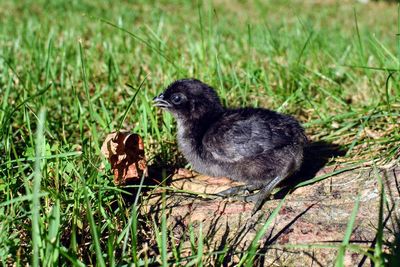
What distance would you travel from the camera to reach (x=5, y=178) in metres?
3.14

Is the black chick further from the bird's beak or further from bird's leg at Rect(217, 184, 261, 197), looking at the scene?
the bird's beak

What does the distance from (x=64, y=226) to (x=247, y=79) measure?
266 cm

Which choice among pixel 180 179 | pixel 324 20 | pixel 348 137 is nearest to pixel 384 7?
pixel 324 20

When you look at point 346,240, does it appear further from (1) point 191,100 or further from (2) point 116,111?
(2) point 116,111

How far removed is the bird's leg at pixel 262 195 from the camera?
320cm

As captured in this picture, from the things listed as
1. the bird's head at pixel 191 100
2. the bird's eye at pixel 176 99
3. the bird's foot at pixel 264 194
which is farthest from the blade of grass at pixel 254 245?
the bird's eye at pixel 176 99

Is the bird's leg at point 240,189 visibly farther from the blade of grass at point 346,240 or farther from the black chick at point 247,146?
the blade of grass at point 346,240

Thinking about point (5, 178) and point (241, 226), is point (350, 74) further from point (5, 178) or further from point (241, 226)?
point (5, 178)

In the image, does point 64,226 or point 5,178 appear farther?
point 5,178

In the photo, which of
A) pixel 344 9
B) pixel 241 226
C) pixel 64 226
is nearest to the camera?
pixel 64 226

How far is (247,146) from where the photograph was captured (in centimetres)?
350

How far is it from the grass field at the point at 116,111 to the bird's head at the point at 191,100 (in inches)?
9.0

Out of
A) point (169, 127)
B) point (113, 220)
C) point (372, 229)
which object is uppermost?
point (169, 127)

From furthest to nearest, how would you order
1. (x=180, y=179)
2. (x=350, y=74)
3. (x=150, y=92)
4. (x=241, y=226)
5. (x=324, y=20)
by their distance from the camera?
(x=324, y=20)
(x=350, y=74)
(x=150, y=92)
(x=180, y=179)
(x=241, y=226)
